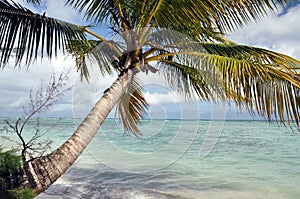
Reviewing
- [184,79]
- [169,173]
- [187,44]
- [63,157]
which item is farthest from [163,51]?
[169,173]

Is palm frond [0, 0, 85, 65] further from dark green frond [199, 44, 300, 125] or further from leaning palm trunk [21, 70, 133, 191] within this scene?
dark green frond [199, 44, 300, 125]

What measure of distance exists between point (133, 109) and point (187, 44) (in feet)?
6.47

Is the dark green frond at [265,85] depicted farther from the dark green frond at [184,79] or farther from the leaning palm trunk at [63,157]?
the dark green frond at [184,79]

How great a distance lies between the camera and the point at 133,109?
5562 mm

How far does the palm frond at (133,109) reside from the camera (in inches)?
209

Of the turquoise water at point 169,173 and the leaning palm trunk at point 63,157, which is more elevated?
the leaning palm trunk at point 63,157

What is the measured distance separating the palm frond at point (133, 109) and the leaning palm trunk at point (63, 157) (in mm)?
2120

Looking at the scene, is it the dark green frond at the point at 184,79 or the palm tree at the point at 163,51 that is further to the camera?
the dark green frond at the point at 184,79

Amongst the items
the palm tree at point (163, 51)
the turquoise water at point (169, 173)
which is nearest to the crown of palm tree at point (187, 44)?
the palm tree at point (163, 51)

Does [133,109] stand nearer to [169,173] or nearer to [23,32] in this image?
[23,32]

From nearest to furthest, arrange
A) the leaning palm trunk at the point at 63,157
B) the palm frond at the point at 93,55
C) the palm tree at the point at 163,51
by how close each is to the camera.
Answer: the leaning palm trunk at the point at 63,157 < the palm tree at the point at 163,51 < the palm frond at the point at 93,55

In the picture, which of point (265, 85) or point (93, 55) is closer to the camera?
point (265, 85)

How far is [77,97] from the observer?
358 cm

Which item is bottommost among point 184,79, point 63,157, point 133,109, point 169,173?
point 169,173
